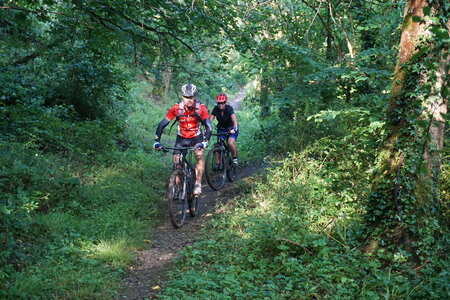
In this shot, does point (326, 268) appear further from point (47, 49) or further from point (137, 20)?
point (47, 49)

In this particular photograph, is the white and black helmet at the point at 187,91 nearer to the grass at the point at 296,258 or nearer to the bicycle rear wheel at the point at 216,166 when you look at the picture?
the grass at the point at 296,258

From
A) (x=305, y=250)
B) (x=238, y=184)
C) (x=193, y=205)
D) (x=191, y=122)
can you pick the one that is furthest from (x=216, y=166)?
(x=305, y=250)

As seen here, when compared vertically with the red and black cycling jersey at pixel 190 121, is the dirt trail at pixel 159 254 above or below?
below

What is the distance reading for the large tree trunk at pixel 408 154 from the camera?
4207 millimetres

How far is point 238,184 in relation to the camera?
28.4ft

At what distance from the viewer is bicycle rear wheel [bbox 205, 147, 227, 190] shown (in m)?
9.53

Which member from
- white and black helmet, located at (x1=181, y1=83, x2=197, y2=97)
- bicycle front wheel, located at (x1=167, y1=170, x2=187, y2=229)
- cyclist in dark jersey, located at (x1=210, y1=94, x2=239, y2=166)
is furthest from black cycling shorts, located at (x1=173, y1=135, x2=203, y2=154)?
cyclist in dark jersey, located at (x1=210, y1=94, x2=239, y2=166)

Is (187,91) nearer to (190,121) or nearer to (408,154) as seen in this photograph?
(190,121)

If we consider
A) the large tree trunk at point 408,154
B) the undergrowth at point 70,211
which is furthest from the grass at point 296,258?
the undergrowth at point 70,211

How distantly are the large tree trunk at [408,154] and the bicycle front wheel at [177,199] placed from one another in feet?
11.1

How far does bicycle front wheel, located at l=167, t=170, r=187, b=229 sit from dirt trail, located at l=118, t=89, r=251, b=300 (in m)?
0.19

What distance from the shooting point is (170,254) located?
5.69 meters

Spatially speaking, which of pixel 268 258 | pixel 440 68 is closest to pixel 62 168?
pixel 268 258

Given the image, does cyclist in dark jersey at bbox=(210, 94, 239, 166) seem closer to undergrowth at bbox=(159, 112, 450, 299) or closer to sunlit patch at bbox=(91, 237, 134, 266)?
undergrowth at bbox=(159, 112, 450, 299)
